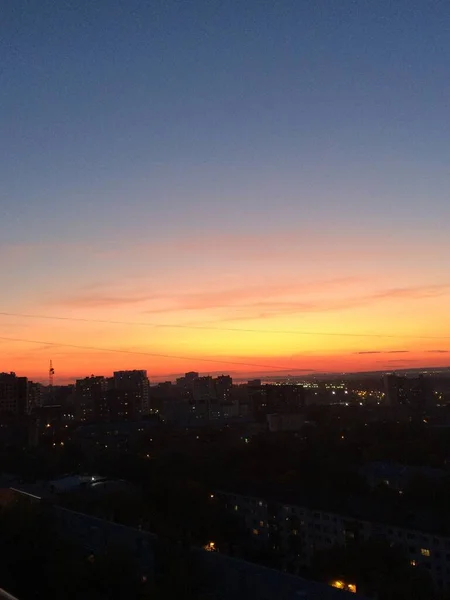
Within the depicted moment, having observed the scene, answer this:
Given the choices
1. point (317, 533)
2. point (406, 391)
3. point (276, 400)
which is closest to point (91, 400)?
point (276, 400)

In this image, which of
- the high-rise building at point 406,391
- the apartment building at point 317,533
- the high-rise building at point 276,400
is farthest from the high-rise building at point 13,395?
the apartment building at point 317,533

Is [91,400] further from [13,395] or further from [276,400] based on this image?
[276,400]

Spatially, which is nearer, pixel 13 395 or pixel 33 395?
pixel 13 395

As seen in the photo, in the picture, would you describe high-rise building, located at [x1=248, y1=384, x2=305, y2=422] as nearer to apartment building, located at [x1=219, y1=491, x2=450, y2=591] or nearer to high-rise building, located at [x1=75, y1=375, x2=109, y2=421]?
high-rise building, located at [x1=75, y1=375, x2=109, y2=421]

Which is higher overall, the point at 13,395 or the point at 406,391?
the point at 13,395

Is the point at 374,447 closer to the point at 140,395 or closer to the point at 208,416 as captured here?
the point at 208,416

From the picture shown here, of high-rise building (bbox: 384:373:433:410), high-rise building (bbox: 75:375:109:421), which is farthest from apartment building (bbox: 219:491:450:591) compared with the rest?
high-rise building (bbox: 384:373:433:410)

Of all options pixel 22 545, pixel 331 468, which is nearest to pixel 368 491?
pixel 331 468

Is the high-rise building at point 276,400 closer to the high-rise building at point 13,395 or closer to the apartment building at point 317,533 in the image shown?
the high-rise building at point 13,395

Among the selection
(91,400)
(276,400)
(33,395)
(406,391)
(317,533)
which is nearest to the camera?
(317,533)

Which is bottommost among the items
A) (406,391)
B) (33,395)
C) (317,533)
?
(317,533)

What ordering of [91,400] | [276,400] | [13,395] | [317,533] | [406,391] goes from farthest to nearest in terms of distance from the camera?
[406,391] < [91,400] < [276,400] < [13,395] < [317,533]
